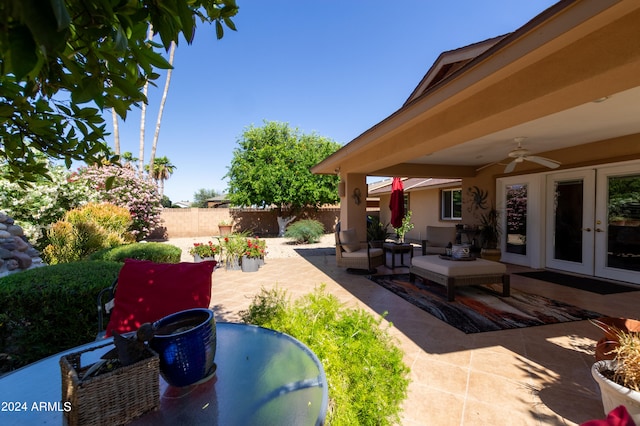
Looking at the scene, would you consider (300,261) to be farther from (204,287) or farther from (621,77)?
(621,77)

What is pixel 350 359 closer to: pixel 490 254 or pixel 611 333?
pixel 611 333

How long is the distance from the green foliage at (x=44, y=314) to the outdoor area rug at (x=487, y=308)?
4.10m

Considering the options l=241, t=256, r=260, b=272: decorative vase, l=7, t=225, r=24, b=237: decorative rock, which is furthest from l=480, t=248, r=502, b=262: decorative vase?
l=7, t=225, r=24, b=237: decorative rock

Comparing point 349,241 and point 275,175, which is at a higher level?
point 275,175

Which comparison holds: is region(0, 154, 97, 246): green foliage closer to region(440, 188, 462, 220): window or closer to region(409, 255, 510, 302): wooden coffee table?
region(409, 255, 510, 302): wooden coffee table

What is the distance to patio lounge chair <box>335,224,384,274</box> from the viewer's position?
6742 millimetres

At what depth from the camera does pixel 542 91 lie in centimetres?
261

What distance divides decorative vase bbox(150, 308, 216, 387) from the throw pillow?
6.03 meters

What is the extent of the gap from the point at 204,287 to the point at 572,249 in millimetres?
8121

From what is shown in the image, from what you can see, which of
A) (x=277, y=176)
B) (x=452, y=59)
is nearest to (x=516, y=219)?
(x=452, y=59)

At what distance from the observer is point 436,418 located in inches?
84.7

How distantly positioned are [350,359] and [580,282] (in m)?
6.47

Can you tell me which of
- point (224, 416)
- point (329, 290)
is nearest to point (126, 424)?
point (224, 416)

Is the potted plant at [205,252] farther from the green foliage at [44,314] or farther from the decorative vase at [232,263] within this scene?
the green foliage at [44,314]
